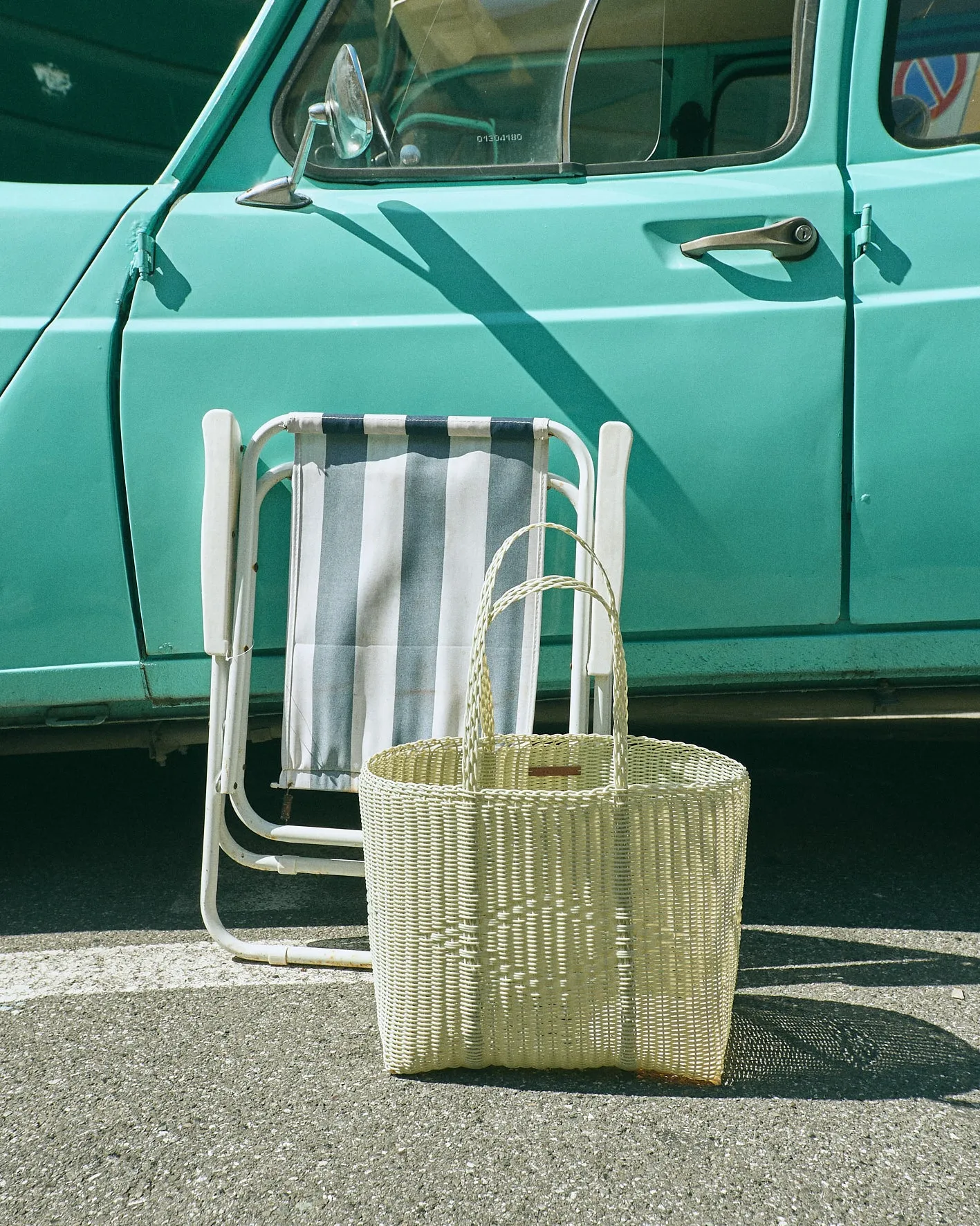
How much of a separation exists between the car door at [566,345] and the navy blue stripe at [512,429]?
2.8 inches

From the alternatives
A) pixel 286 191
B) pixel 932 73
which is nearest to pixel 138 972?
pixel 286 191

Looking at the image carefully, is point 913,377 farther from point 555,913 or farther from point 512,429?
point 555,913

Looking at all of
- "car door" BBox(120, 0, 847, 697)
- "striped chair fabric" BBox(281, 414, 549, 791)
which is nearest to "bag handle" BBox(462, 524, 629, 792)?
"striped chair fabric" BBox(281, 414, 549, 791)

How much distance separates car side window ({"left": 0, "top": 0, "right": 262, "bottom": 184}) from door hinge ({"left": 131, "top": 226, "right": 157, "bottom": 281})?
5.33 feet

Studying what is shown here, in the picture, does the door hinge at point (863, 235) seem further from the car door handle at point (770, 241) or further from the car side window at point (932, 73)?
the car side window at point (932, 73)

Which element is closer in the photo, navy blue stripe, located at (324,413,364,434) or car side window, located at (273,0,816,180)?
navy blue stripe, located at (324,413,364,434)

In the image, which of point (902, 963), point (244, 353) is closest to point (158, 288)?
point (244, 353)

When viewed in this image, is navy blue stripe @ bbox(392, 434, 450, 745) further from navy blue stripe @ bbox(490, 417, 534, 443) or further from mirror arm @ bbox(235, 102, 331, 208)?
mirror arm @ bbox(235, 102, 331, 208)

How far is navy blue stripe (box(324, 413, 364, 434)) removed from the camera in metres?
1.77

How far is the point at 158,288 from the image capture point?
182 centimetres

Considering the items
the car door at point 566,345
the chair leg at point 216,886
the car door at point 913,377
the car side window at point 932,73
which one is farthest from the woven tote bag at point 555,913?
the car side window at point 932,73

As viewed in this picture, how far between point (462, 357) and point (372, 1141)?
1.17 metres

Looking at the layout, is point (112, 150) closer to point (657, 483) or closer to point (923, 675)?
point (657, 483)

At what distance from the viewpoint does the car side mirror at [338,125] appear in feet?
5.57
